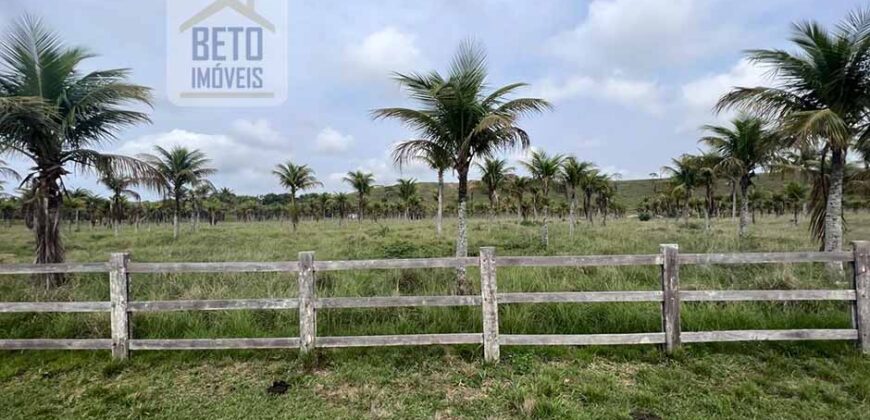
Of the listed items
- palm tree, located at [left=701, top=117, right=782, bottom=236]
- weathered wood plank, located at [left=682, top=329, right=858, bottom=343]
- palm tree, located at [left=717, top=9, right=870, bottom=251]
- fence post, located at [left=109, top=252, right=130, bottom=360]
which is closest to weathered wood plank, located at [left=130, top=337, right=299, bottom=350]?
fence post, located at [left=109, top=252, right=130, bottom=360]

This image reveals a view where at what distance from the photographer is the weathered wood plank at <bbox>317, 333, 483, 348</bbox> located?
4.21m

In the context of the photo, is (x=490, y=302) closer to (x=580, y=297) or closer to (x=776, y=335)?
(x=580, y=297)

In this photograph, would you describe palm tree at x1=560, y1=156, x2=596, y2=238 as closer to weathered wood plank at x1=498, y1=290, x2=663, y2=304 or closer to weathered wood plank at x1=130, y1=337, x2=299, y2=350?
weathered wood plank at x1=498, y1=290, x2=663, y2=304

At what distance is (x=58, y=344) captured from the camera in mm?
4398

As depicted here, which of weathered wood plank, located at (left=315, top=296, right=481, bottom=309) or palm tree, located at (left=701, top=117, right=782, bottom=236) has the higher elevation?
palm tree, located at (left=701, top=117, right=782, bottom=236)

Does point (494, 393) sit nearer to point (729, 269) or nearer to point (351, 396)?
point (351, 396)

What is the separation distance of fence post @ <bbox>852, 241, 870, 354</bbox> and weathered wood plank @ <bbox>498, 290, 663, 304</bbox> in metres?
2.20

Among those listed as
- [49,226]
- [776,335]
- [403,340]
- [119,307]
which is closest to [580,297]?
[403,340]

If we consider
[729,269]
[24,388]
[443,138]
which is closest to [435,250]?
[443,138]

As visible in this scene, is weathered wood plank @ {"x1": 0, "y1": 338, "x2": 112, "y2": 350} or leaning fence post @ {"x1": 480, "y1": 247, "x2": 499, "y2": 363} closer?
leaning fence post @ {"x1": 480, "y1": 247, "x2": 499, "y2": 363}

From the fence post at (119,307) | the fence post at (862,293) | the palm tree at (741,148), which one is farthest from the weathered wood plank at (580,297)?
the palm tree at (741,148)

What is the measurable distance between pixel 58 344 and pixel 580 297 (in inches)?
242

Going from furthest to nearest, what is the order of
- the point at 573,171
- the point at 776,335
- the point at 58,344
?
the point at 573,171, the point at 58,344, the point at 776,335

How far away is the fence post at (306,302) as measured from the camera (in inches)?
170
